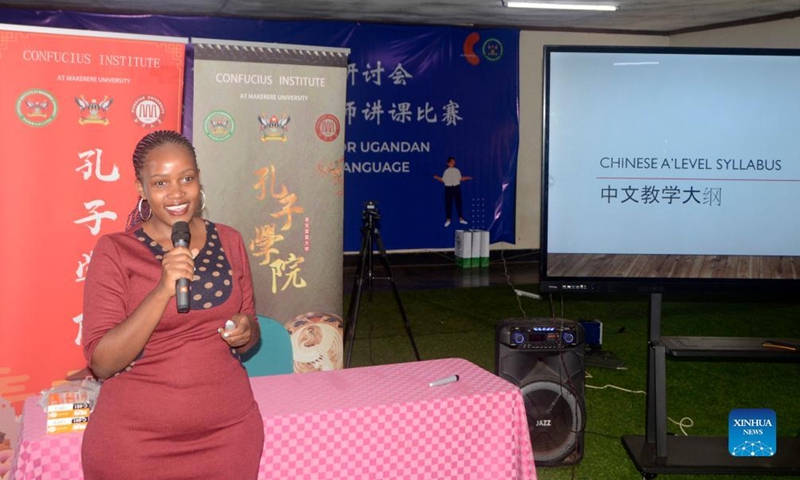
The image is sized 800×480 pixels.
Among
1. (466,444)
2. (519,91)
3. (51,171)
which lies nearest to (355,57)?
(519,91)

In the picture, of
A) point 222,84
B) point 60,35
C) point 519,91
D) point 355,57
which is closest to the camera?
point 60,35

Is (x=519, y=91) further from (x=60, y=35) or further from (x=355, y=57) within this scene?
(x=60, y=35)

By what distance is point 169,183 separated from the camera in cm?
192

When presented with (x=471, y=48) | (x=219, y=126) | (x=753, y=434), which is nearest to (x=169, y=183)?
(x=219, y=126)

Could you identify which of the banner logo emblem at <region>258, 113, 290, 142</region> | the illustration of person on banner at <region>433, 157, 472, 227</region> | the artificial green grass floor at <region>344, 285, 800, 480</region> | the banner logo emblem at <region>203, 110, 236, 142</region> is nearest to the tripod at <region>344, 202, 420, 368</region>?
the artificial green grass floor at <region>344, 285, 800, 480</region>

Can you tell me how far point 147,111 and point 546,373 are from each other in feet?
6.63

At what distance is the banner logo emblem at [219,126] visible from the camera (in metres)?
3.69

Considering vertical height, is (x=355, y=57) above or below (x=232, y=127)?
above

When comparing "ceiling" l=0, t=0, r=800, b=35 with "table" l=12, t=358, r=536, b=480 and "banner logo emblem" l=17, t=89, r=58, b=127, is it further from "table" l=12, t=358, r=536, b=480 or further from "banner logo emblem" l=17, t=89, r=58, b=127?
"table" l=12, t=358, r=536, b=480

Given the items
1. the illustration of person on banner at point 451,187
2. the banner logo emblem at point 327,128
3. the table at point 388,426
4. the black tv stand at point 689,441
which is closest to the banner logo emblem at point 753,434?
the black tv stand at point 689,441

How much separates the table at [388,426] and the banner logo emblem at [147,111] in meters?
1.35

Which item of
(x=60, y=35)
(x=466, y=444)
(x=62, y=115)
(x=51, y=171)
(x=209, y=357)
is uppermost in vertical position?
(x=60, y=35)

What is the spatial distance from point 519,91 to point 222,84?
6399mm

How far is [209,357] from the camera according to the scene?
191 centimetres
